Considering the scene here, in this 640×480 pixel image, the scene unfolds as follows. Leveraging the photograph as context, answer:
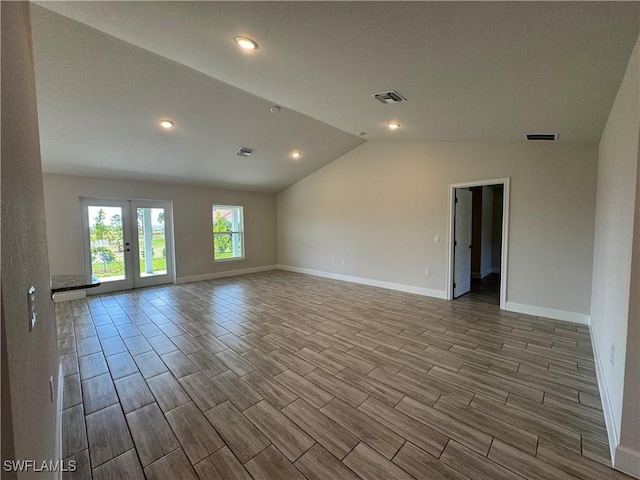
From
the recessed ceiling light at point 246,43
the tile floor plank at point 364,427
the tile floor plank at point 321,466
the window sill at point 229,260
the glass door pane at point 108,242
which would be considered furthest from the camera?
the window sill at point 229,260

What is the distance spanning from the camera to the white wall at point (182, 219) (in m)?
5.17

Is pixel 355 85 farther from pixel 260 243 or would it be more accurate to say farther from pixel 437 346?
pixel 260 243

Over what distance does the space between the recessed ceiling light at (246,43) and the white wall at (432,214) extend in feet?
12.8

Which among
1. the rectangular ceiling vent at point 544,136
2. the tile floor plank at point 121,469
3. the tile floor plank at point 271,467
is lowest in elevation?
the tile floor plank at point 271,467

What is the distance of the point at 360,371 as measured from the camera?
8.75 feet

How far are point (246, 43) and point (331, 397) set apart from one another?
2.98 meters

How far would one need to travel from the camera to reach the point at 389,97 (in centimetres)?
296

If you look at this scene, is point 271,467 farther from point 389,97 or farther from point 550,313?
point 550,313

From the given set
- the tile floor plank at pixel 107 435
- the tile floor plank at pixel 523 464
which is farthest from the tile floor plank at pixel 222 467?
the tile floor plank at pixel 523 464

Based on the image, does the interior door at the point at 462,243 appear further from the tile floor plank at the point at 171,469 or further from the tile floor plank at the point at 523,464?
the tile floor plank at the point at 171,469

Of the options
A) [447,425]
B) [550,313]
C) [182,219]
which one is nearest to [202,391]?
[447,425]

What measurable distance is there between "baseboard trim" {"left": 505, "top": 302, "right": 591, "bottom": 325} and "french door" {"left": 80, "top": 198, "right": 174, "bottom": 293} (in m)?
7.10

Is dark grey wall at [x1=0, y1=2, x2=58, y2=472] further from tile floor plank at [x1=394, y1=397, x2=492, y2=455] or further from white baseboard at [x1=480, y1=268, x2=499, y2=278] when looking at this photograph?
white baseboard at [x1=480, y1=268, x2=499, y2=278]

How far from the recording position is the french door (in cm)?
562
